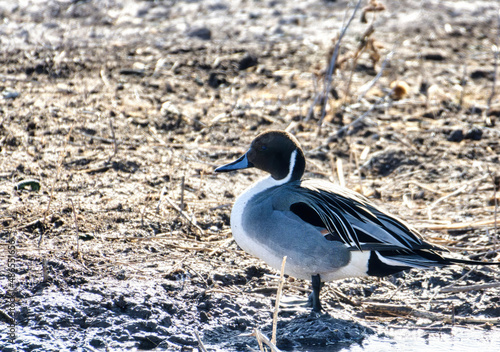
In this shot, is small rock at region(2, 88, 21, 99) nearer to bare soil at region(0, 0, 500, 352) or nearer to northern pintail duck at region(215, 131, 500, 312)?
bare soil at region(0, 0, 500, 352)

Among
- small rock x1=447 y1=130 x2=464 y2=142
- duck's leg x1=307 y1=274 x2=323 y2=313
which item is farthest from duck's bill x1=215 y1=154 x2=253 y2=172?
small rock x1=447 y1=130 x2=464 y2=142

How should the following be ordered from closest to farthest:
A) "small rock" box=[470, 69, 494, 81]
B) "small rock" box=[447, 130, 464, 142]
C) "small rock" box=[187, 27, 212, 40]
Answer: "small rock" box=[447, 130, 464, 142] → "small rock" box=[470, 69, 494, 81] → "small rock" box=[187, 27, 212, 40]

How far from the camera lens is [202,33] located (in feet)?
27.9

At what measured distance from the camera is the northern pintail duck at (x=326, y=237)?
146 inches

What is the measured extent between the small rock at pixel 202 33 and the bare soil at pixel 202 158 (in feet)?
0.31

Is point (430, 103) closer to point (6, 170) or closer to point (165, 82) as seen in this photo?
point (165, 82)

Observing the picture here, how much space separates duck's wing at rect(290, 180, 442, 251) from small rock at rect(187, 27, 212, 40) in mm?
4950

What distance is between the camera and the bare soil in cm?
377

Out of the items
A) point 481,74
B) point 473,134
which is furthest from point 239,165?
point 481,74

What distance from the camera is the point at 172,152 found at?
5570 mm

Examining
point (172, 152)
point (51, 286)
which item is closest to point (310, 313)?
point (51, 286)

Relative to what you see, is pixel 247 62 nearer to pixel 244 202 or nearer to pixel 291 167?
pixel 291 167

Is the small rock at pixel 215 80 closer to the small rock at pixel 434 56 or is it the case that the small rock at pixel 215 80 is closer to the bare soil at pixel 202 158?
the bare soil at pixel 202 158

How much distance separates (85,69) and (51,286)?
3.82 meters
